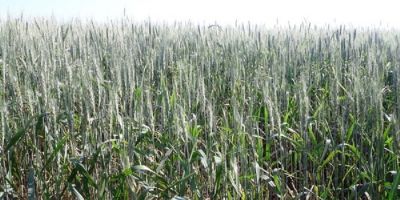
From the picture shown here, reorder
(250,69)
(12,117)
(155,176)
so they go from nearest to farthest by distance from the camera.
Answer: (155,176)
(12,117)
(250,69)

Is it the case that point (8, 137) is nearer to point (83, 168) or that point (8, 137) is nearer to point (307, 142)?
point (83, 168)

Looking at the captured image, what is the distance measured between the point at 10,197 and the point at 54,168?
0.80 ft

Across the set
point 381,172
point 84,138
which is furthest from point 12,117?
point 381,172

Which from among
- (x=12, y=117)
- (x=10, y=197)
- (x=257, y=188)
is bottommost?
(x=10, y=197)

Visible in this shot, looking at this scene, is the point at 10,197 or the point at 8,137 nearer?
the point at 8,137

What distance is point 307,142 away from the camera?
5.84 feet

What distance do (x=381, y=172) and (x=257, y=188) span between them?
458 mm

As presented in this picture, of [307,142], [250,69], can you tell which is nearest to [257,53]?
[250,69]

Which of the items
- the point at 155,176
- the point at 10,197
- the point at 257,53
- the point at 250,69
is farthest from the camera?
the point at 257,53

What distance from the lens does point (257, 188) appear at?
1598 mm

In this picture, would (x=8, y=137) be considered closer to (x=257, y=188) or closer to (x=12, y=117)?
(x=12, y=117)

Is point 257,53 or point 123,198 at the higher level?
point 257,53

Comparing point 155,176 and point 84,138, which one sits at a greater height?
point 84,138

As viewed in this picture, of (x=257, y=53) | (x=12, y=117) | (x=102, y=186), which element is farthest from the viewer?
(x=257, y=53)
